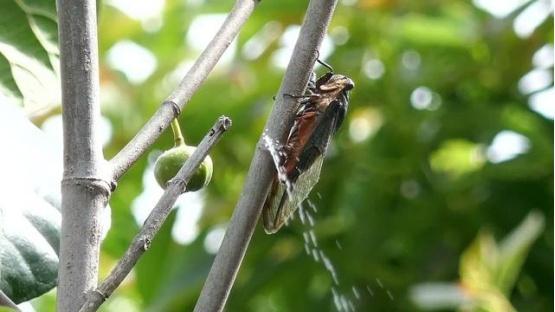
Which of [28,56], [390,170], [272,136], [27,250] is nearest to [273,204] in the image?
[272,136]

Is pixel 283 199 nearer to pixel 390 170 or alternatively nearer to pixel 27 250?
pixel 27 250

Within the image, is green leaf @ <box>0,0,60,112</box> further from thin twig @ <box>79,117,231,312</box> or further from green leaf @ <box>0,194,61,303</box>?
thin twig @ <box>79,117,231,312</box>

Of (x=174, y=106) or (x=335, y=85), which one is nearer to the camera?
(x=174, y=106)

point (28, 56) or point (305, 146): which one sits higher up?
point (28, 56)

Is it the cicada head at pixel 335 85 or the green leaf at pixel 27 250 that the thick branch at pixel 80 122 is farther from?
the cicada head at pixel 335 85

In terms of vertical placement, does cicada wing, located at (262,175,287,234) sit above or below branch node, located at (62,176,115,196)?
below

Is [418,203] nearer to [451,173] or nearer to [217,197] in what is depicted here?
[451,173]

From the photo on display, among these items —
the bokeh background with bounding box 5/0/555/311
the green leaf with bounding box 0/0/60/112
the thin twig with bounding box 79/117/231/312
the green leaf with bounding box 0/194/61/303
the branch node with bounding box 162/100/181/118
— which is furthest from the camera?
the bokeh background with bounding box 5/0/555/311

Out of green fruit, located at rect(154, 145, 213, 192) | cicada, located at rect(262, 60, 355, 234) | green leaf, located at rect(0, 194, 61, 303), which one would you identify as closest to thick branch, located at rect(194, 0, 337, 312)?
cicada, located at rect(262, 60, 355, 234)

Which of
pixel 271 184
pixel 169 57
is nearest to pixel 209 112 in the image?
pixel 169 57
